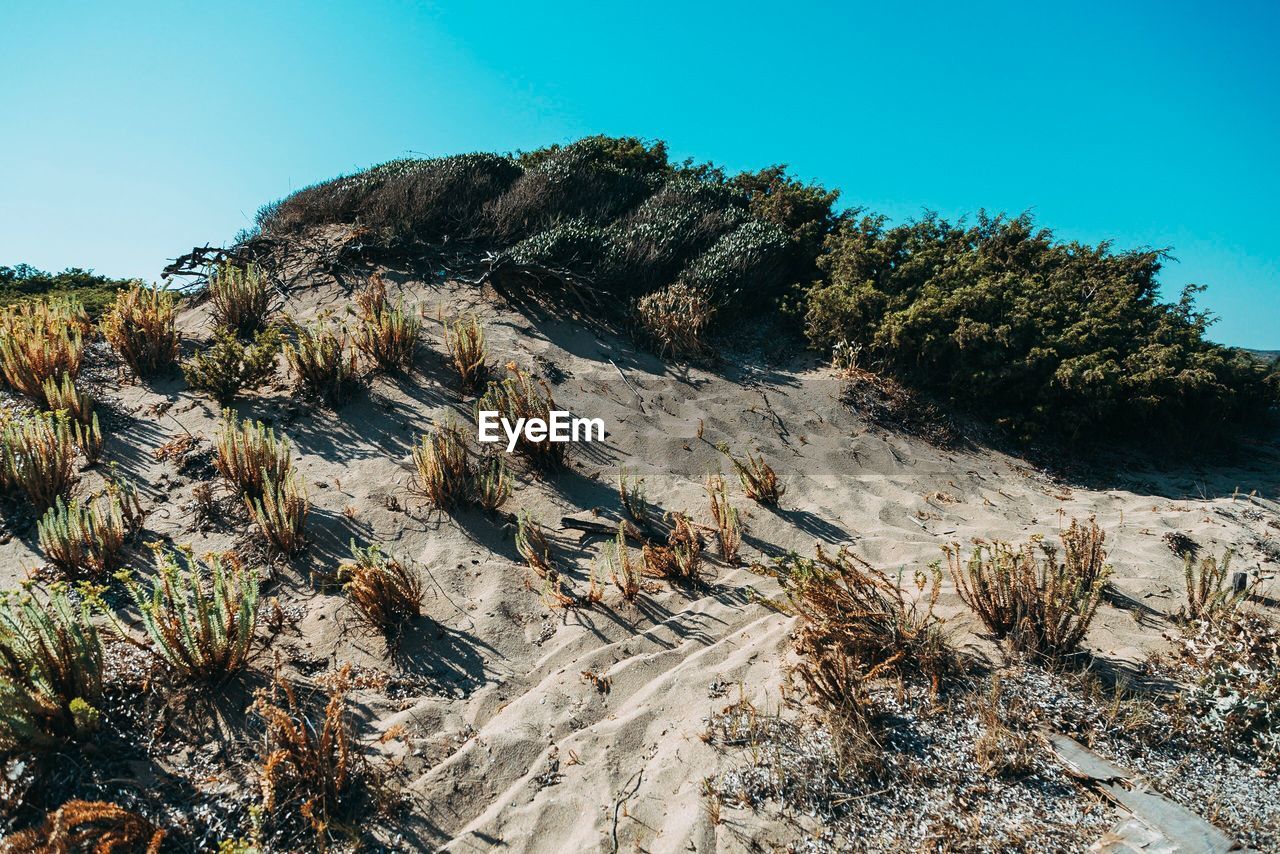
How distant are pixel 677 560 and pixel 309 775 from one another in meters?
2.38

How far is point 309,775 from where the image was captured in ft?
8.83

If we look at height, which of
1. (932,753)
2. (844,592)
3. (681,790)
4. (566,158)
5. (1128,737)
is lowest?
(681,790)

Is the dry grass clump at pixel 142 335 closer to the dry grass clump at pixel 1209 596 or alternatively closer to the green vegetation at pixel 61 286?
the green vegetation at pixel 61 286

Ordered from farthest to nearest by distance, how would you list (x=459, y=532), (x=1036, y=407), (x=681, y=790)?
1. (x=1036, y=407)
2. (x=459, y=532)
3. (x=681, y=790)

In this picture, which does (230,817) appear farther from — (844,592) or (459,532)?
(844,592)

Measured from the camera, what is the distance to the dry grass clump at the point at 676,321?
7.72m

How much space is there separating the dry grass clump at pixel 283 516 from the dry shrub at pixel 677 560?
7.38 feet

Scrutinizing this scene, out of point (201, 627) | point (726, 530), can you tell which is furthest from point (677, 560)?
point (201, 627)

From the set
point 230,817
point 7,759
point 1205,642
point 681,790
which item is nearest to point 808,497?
point 1205,642

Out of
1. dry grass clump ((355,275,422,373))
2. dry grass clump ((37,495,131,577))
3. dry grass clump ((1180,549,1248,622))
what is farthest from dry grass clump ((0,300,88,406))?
dry grass clump ((1180,549,1248,622))

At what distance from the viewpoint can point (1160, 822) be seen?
2.60 m

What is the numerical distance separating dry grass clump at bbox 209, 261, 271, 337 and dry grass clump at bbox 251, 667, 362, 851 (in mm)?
5286

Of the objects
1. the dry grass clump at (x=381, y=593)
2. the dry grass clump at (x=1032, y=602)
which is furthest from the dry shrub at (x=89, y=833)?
the dry grass clump at (x=1032, y=602)

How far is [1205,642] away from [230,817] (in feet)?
15.5
